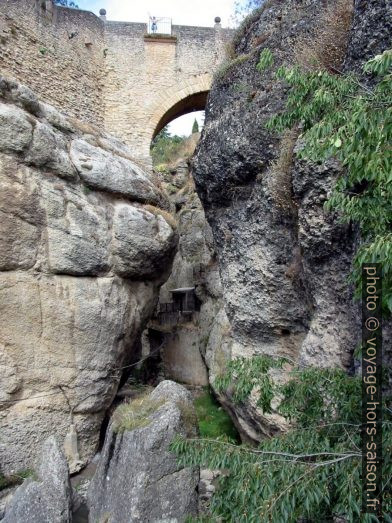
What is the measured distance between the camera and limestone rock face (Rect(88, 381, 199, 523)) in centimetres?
421

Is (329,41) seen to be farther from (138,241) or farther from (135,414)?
(135,414)

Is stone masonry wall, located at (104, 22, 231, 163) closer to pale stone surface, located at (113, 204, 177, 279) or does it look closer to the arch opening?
the arch opening

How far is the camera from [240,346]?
682 cm

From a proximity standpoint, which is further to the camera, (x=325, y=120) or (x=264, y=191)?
(x=264, y=191)

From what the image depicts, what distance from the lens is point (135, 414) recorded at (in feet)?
16.0

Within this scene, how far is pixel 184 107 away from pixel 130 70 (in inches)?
90.3

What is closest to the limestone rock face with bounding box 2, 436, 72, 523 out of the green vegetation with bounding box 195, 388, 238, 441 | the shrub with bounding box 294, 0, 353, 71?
the green vegetation with bounding box 195, 388, 238, 441

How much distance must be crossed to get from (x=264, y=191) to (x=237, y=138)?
916 mm

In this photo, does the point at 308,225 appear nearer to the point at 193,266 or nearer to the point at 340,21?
the point at 340,21

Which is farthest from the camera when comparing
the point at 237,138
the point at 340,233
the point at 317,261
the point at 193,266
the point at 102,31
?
the point at 102,31

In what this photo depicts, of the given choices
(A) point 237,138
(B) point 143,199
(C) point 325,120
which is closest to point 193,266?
(B) point 143,199

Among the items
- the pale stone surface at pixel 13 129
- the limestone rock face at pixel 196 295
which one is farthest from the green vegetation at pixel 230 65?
the limestone rock face at pixel 196 295

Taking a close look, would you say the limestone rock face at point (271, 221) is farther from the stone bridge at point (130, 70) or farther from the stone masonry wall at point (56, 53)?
the stone bridge at point (130, 70)

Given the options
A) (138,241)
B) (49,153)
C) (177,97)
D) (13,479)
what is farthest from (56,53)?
(13,479)
